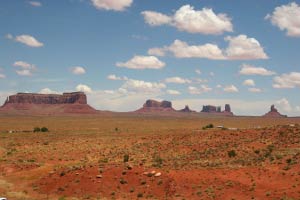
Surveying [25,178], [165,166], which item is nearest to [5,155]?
[25,178]

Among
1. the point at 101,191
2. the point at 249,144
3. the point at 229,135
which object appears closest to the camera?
the point at 101,191

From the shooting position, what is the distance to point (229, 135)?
5422 centimetres

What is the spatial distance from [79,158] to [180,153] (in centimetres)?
1188

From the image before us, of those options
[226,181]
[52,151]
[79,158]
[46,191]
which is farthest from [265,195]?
[52,151]

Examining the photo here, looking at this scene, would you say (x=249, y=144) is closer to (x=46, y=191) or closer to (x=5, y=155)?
(x=46, y=191)

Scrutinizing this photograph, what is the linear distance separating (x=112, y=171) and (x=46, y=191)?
5902mm

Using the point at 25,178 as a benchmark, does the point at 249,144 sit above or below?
above

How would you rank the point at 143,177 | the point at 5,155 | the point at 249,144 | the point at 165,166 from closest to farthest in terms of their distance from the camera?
the point at 143,177
the point at 165,166
the point at 249,144
the point at 5,155

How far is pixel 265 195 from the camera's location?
28.7 metres

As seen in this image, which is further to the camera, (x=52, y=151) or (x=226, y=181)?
(x=52, y=151)

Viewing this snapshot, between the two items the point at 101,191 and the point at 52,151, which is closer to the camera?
the point at 101,191

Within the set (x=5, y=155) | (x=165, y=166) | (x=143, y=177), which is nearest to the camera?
(x=143, y=177)

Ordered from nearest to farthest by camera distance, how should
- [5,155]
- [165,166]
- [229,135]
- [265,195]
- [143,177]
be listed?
[265,195], [143,177], [165,166], [5,155], [229,135]

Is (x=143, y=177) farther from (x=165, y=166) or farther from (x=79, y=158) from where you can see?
(x=79, y=158)
